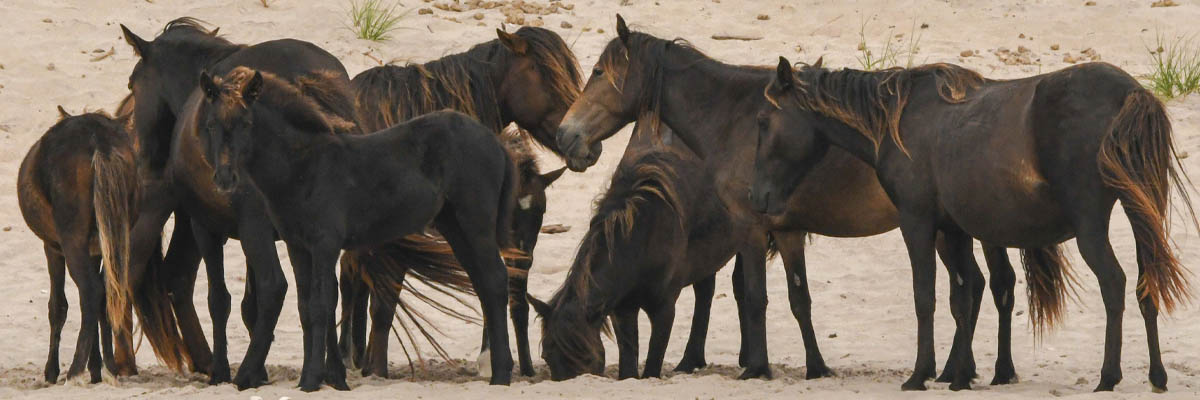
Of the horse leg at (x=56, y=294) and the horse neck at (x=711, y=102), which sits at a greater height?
the horse neck at (x=711, y=102)

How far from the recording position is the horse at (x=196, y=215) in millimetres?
7617

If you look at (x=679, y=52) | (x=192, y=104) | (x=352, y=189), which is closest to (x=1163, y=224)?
(x=679, y=52)

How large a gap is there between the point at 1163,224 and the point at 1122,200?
0.27 m

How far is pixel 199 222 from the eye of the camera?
8.24 m

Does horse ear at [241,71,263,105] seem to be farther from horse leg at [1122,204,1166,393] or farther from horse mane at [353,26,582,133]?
horse leg at [1122,204,1166,393]

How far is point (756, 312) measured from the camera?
8508 millimetres

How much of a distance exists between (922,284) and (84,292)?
3.82 m

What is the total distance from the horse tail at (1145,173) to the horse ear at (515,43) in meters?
3.52

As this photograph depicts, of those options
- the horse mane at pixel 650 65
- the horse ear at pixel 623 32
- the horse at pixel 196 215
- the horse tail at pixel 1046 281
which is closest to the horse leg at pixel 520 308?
the horse at pixel 196 215

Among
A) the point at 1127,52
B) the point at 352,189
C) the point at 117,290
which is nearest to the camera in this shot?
the point at 352,189

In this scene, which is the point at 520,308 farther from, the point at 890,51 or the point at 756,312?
the point at 890,51

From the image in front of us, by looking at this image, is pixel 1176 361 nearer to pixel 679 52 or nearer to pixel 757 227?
pixel 757 227

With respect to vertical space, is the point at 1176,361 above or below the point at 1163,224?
below

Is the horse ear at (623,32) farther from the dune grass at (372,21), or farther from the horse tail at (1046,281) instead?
the dune grass at (372,21)
